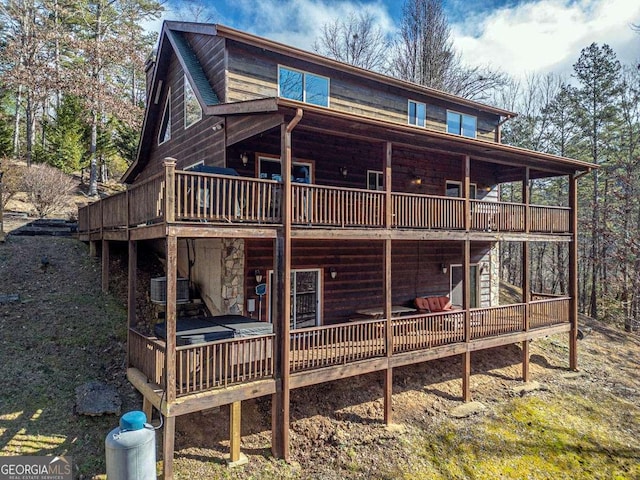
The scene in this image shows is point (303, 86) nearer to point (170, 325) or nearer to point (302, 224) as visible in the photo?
point (302, 224)

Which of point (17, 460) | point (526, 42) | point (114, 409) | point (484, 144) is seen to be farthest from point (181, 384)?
point (526, 42)

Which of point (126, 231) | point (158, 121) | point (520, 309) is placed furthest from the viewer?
point (158, 121)

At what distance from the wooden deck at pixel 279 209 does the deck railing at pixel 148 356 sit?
2159mm

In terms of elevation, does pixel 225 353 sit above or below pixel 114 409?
above

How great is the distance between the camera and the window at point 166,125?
42.9 feet

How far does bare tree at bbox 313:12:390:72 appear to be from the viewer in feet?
93.4

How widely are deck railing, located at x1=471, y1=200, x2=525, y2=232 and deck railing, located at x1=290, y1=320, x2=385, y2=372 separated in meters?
4.21

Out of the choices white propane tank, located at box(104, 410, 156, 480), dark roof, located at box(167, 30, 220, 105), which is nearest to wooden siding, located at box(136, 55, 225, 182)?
dark roof, located at box(167, 30, 220, 105)

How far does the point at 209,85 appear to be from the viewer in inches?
414

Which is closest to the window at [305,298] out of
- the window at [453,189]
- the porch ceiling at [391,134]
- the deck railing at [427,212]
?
the deck railing at [427,212]

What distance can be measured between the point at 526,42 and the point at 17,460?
33175 mm

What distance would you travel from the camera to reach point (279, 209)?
302 inches

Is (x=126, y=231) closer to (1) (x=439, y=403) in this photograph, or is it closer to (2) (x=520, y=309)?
(1) (x=439, y=403)

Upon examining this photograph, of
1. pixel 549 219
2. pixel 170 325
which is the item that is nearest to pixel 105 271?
pixel 170 325
